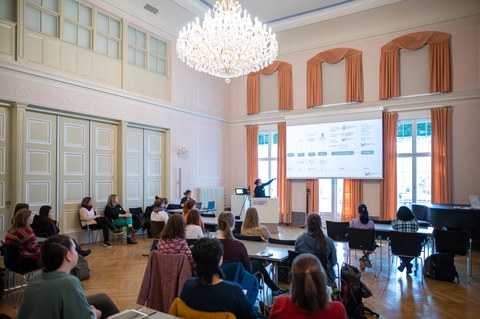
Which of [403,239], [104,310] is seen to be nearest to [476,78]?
[403,239]

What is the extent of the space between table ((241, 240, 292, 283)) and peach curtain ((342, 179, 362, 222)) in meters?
5.92

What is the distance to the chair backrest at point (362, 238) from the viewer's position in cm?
499

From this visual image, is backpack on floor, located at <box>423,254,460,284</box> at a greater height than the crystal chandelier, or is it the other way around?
the crystal chandelier

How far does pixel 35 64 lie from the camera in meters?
6.34

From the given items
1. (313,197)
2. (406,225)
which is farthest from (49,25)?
(313,197)

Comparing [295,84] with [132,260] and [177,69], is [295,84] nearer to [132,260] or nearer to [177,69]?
[177,69]

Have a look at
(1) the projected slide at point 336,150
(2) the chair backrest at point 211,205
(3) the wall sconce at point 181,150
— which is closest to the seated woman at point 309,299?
(1) the projected slide at point 336,150

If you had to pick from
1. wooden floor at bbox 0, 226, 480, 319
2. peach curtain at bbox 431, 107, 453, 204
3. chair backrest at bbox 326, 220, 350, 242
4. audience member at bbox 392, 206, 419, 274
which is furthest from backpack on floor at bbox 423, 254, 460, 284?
peach curtain at bbox 431, 107, 453, 204

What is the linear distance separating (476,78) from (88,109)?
9.23 meters

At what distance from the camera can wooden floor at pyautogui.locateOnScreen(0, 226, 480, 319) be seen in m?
3.76

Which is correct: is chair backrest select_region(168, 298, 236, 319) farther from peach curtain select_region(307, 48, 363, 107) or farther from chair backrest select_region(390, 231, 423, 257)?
peach curtain select_region(307, 48, 363, 107)

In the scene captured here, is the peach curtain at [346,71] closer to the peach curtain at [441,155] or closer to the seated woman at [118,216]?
the peach curtain at [441,155]

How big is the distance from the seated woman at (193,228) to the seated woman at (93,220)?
3.83 metres

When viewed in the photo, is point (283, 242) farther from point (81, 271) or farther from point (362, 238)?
point (81, 271)
